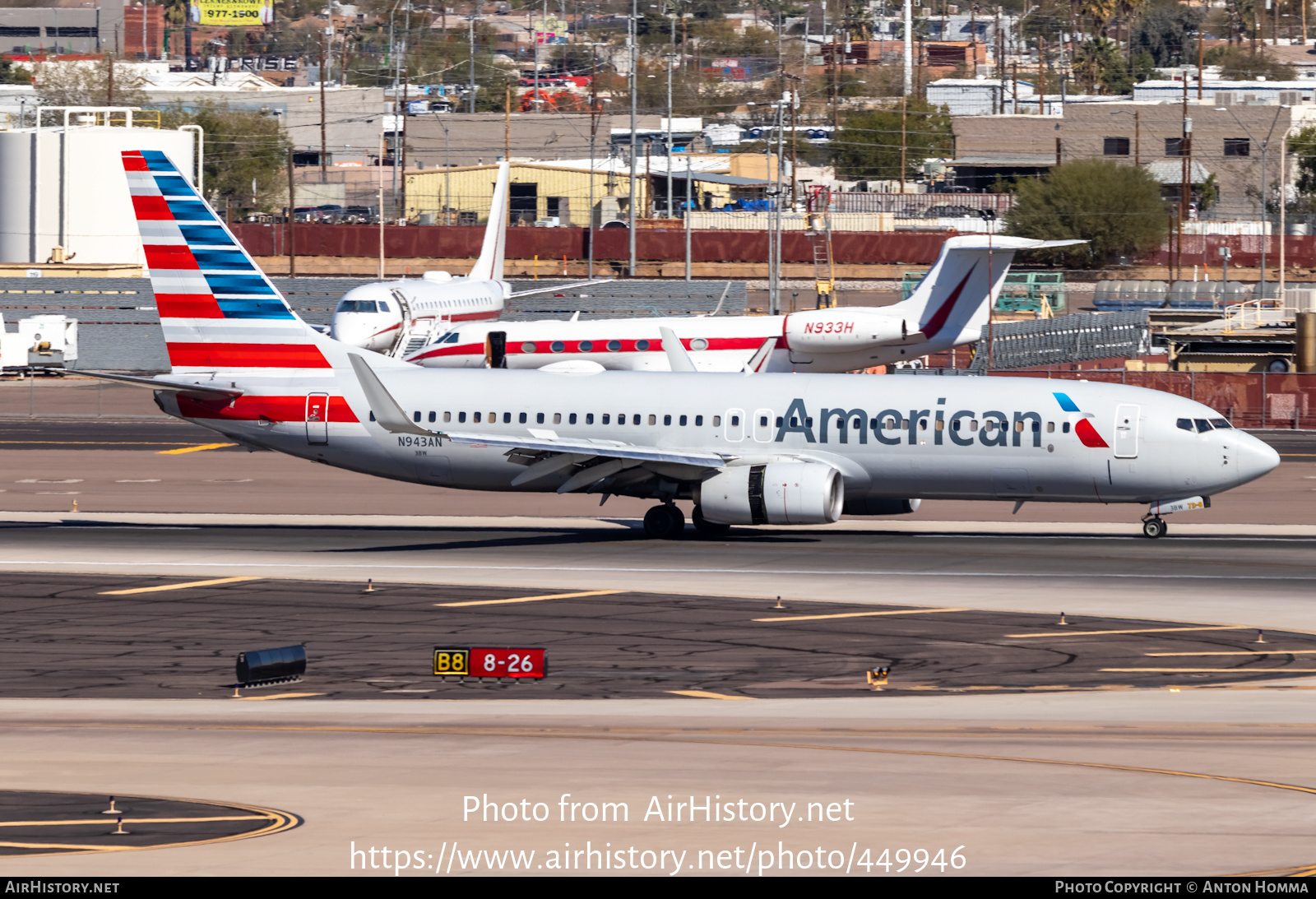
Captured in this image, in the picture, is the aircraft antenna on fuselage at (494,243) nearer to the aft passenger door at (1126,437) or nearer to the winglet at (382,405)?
the winglet at (382,405)

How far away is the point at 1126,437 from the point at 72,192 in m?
90.4

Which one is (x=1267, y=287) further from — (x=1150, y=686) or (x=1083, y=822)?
(x=1083, y=822)

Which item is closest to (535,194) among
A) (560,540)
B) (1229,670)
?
(560,540)

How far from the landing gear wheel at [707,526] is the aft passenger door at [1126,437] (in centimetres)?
960

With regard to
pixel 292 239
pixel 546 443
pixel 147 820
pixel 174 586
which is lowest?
pixel 174 586

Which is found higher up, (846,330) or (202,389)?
(846,330)

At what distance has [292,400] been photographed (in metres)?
44.8

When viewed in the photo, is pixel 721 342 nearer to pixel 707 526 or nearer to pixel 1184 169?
pixel 707 526

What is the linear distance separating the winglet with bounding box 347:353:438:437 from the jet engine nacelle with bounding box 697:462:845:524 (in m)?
6.89

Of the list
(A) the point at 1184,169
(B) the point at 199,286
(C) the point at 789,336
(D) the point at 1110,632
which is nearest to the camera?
(D) the point at 1110,632

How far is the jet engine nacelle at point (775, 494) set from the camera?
4122 cm

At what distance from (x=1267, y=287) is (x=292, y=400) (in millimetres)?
100100

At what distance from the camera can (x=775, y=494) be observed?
41.4 meters
